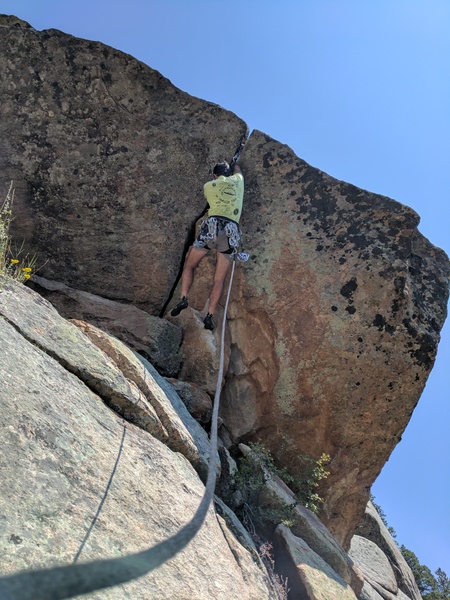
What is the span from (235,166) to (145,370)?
3752mm

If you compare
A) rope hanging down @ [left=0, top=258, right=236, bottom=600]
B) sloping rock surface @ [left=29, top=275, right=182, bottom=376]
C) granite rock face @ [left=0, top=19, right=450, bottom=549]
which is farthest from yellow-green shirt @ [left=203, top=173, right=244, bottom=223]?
rope hanging down @ [left=0, top=258, right=236, bottom=600]

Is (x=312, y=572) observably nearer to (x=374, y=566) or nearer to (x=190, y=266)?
(x=190, y=266)

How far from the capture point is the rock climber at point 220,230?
7664 mm

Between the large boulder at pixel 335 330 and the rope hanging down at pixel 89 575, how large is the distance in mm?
3963

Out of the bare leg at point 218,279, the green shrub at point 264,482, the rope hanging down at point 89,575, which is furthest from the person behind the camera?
the bare leg at point 218,279

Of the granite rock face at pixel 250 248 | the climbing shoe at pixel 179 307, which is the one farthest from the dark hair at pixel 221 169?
the climbing shoe at pixel 179 307

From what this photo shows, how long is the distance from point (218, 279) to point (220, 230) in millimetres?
625

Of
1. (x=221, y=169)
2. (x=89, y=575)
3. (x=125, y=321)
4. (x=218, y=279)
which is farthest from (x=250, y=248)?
(x=89, y=575)

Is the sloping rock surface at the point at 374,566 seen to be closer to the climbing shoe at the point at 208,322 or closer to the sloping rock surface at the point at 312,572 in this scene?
the sloping rock surface at the point at 312,572

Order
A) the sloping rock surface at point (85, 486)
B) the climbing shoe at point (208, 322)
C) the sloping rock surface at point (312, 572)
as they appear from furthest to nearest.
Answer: the climbing shoe at point (208, 322) < the sloping rock surface at point (312, 572) < the sloping rock surface at point (85, 486)

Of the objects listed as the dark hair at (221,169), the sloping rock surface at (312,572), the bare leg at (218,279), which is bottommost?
the sloping rock surface at (312,572)

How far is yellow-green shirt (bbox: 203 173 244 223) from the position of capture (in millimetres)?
7711

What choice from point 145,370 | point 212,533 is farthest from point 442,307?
point 212,533

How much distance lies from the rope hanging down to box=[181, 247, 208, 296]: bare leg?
14.9ft
